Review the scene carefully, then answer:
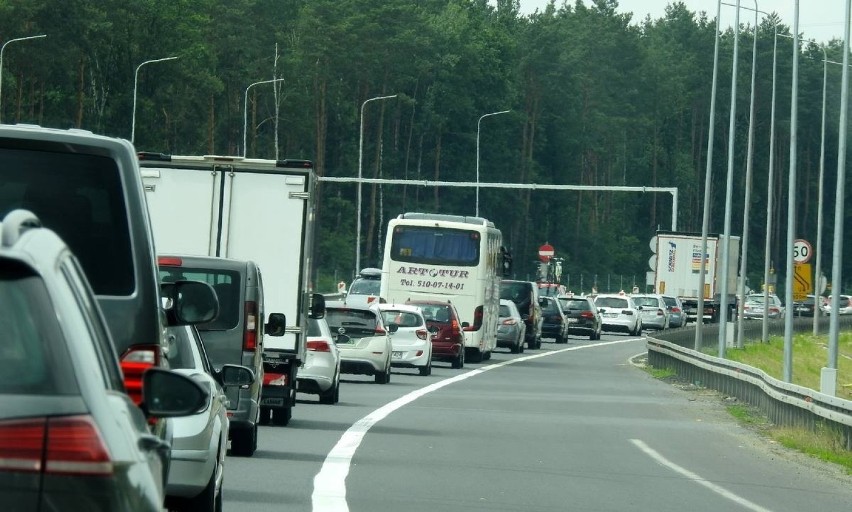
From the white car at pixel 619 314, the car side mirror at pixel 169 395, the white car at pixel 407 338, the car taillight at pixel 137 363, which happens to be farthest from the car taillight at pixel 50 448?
the white car at pixel 619 314

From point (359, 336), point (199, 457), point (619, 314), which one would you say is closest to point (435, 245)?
point (359, 336)

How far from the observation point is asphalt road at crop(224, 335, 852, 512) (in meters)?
13.5

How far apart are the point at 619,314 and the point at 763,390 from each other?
49260 mm

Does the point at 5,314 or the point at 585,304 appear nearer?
the point at 5,314

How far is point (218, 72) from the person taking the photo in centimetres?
10888

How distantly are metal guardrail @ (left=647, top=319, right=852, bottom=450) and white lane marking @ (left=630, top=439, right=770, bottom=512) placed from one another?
1.95 m

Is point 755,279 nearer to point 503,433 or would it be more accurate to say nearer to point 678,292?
point 678,292

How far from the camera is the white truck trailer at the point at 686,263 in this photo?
2837 inches

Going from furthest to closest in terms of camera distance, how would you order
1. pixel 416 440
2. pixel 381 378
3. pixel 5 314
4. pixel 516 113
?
pixel 516 113
pixel 381 378
pixel 416 440
pixel 5 314

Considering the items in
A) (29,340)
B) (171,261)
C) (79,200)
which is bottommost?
(29,340)

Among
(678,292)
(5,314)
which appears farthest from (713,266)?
(5,314)

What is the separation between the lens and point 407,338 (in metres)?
35.4

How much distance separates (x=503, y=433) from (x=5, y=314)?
16.8 metres

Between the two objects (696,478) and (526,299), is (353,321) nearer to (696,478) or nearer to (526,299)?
(696,478)
